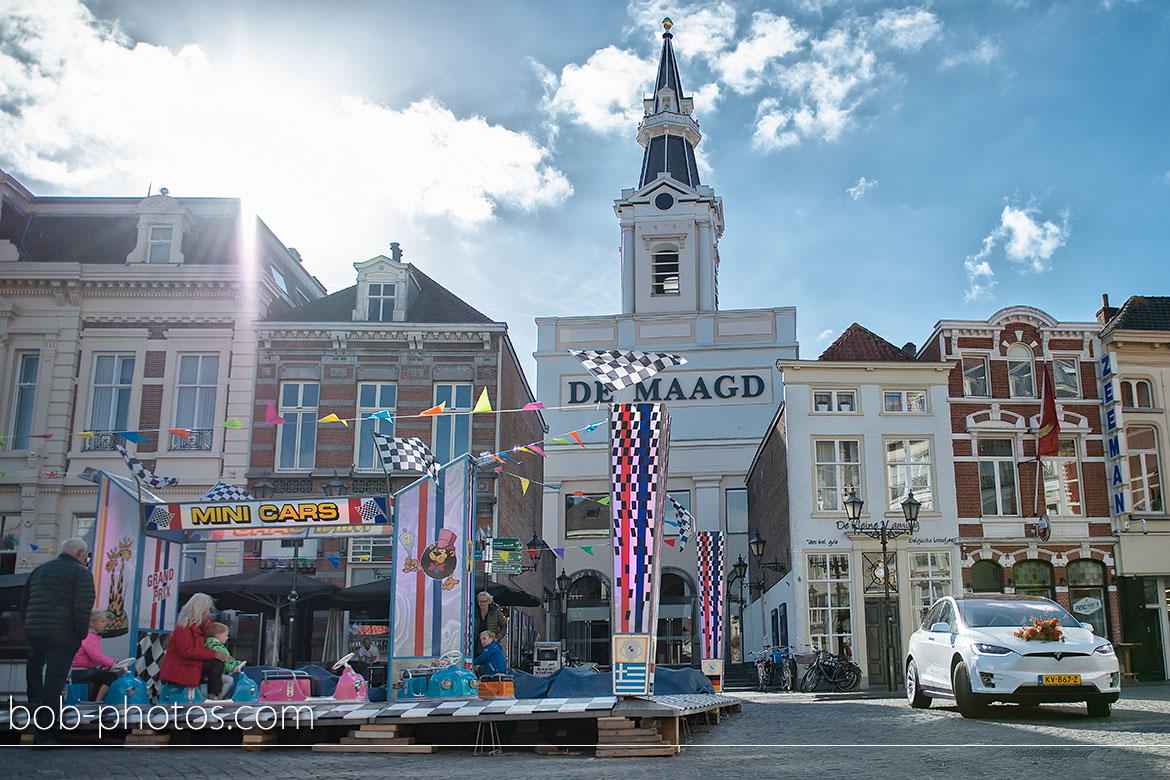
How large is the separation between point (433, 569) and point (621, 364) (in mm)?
3907

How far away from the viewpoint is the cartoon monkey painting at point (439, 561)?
14.2 m

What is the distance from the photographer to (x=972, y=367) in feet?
97.7

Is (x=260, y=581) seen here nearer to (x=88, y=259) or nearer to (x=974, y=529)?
(x=88, y=259)

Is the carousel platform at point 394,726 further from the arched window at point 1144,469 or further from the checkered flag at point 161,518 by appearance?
the arched window at point 1144,469

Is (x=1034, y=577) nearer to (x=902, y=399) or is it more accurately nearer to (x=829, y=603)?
(x=829, y=603)

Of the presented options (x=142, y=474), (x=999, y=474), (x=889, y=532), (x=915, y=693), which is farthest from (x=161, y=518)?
(x=999, y=474)

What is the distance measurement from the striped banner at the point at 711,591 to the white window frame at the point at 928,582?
24.0ft

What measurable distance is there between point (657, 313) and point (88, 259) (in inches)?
923

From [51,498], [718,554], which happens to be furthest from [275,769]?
[51,498]

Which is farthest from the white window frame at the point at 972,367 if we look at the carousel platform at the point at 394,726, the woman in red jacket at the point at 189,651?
the woman in red jacket at the point at 189,651

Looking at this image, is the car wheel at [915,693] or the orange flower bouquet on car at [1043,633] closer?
the orange flower bouquet on car at [1043,633]

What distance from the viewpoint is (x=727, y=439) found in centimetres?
4259

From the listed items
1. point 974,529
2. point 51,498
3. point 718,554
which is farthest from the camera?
point 974,529

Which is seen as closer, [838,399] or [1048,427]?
[1048,427]
